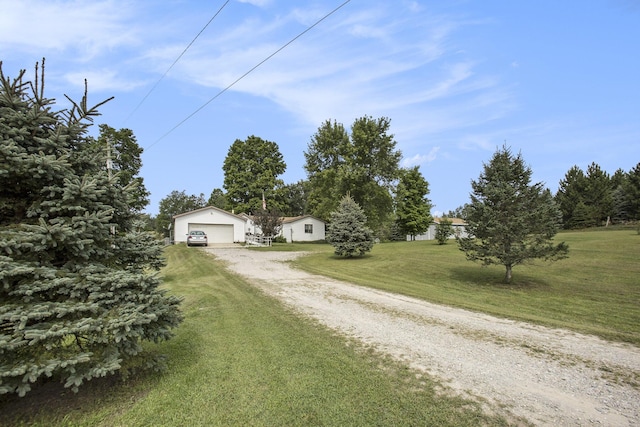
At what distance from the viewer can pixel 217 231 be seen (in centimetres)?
3406

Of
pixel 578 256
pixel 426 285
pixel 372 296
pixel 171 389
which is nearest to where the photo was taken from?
pixel 171 389

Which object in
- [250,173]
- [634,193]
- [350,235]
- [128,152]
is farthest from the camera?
[250,173]

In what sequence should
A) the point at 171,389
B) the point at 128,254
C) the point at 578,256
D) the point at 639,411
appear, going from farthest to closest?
the point at 578,256 < the point at 128,254 < the point at 171,389 < the point at 639,411

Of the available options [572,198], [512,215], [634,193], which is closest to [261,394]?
[512,215]

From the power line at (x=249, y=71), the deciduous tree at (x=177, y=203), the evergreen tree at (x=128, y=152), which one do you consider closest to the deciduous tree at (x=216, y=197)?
the deciduous tree at (x=177, y=203)

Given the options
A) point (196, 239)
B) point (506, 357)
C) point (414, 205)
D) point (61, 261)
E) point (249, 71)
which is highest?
point (249, 71)

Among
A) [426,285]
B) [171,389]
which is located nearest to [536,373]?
[171,389]

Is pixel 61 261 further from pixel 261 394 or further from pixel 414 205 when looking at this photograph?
pixel 414 205

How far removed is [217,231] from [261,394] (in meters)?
32.2

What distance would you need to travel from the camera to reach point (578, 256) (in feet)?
51.0

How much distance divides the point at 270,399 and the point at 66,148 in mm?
3797

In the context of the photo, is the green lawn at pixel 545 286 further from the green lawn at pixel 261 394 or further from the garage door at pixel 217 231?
the garage door at pixel 217 231

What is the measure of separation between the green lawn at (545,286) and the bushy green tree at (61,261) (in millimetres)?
7140

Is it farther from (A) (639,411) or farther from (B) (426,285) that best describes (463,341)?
(B) (426,285)
